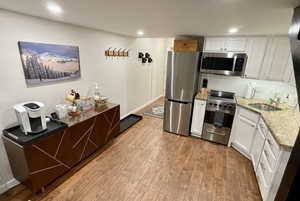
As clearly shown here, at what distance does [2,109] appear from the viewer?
5.82 ft

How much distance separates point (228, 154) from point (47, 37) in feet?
12.2

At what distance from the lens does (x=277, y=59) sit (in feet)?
8.63

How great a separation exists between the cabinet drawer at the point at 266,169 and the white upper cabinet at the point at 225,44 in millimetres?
2059

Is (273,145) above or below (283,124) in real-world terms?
below

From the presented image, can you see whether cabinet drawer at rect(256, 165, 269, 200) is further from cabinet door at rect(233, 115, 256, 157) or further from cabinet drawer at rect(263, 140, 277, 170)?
cabinet door at rect(233, 115, 256, 157)

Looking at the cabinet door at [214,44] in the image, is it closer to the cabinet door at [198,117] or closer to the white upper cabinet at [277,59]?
the white upper cabinet at [277,59]

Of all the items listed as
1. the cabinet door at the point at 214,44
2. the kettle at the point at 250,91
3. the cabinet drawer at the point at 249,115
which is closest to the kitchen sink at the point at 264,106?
the cabinet drawer at the point at 249,115

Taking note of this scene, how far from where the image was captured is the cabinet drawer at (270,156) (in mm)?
1664

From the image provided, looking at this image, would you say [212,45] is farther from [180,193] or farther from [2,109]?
[2,109]

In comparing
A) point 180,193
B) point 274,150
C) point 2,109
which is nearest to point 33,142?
point 2,109

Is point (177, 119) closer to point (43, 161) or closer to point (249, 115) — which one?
point (249, 115)

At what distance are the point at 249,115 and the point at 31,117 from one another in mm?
3317

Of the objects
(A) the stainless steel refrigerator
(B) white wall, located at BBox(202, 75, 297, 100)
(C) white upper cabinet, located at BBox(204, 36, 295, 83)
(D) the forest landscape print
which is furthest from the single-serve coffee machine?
(C) white upper cabinet, located at BBox(204, 36, 295, 83)

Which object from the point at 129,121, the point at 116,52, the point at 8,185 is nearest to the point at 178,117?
the point at 129,121
